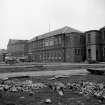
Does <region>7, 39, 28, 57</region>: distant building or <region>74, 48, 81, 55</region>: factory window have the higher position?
<region>7, 39, 28, 57</region>: distant building

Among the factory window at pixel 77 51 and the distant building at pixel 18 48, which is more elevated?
the distant building at pixel 18 48

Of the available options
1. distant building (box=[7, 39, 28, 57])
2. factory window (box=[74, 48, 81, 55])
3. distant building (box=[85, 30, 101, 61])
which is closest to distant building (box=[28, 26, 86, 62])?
factory window (box=[74, 48, 81, 55])

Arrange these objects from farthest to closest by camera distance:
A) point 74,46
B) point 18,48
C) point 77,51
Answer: point 18,48
point 77,51
point 74,46

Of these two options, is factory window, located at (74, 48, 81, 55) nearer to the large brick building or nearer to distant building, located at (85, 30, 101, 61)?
the large brick building

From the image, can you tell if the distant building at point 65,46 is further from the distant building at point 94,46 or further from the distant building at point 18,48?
the distant building at point 18,48

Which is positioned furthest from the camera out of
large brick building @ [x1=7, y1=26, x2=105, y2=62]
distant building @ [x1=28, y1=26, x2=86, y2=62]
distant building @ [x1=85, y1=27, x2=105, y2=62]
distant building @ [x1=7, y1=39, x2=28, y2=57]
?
distant building @ [x1=7, y1=39, x2=28, y2=57]

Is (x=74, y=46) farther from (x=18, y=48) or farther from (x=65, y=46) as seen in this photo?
(x=18, y=48)

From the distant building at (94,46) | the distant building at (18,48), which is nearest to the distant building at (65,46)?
the distant building at (94,46)

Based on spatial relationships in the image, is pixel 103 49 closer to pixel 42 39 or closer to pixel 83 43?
pixel 83 43

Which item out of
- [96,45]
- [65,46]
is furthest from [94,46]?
[65,46]

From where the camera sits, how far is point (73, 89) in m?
8.27

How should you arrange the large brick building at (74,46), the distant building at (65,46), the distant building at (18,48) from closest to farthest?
the large brick building at (74,46)
the distant building at (65,46)
the distant building at (18,48)

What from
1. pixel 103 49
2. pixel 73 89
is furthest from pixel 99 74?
pixel 103 49

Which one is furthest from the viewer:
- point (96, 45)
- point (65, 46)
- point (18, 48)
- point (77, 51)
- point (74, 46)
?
point (18, 48)
